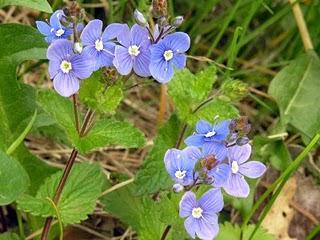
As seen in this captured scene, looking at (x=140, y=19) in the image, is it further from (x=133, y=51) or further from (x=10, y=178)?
(x=10, y=178)

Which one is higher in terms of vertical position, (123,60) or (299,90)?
(123,60)

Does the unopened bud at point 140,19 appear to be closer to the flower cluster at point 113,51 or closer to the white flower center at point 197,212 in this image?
the flower cluster at point 113,51

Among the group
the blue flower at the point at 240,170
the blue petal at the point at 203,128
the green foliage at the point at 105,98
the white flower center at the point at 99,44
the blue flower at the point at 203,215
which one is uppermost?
the white flower center at the point at 99,44

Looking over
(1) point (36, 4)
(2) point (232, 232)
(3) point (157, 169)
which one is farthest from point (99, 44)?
(2) point (232, 232)

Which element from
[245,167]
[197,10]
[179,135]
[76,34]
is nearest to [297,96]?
[197,10]

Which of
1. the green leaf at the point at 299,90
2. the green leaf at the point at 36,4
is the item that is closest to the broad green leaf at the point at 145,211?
the green leaf at the point at 36,4

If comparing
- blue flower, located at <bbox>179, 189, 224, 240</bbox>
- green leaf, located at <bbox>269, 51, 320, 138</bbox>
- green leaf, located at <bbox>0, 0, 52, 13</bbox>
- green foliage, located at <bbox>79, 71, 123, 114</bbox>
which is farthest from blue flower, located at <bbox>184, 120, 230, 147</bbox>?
green leaf, located at <bbox>269, 51, 320, 138</bbox>

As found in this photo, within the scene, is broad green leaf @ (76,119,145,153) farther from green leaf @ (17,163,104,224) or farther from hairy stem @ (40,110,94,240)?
green leaf @ (17,163,104,224)
